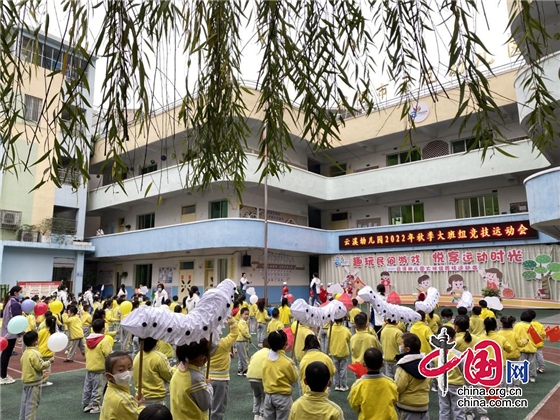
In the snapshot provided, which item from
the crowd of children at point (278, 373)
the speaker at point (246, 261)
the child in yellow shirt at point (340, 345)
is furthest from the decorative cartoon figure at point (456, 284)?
the child in yellow shirt at point (340, 345)

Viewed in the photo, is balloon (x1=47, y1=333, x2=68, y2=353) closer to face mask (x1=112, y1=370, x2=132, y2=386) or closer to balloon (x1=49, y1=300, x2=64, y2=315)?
face mask (x1=112, y1=370, x2=132, y2=386)

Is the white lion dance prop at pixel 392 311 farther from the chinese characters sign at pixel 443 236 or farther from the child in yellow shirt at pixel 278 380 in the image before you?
the chinese characters sign at pixel 443 236

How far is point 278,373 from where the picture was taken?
13.9ft

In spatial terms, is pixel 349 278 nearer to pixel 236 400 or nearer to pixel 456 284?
pixel 456 284

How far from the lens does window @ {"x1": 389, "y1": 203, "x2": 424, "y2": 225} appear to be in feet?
60.7

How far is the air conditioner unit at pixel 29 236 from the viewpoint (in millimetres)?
18906

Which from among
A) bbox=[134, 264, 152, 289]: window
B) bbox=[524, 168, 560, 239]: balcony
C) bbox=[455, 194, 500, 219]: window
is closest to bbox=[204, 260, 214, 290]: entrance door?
bbox=[134, 264, 152, 289]: window

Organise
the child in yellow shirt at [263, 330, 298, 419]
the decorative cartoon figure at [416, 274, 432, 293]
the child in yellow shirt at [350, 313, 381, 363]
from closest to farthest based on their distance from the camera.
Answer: the child in yellow shirt at [263, 330, 298, 419] → the child in yellow shirt at [350, 313, 381, 363] → the decorative cartoon figure at [416, 274, 432, 293]

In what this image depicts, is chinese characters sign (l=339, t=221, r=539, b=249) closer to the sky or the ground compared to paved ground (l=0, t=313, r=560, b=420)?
closer to the sky

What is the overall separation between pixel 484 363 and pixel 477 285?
11.3 meters

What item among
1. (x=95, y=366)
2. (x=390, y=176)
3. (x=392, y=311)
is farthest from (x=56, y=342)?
(x=390, y=176)

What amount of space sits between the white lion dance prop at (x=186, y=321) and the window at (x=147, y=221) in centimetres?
1938

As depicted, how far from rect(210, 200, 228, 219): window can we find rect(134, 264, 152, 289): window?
5.13 metres

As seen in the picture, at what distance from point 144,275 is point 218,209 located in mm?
6189
